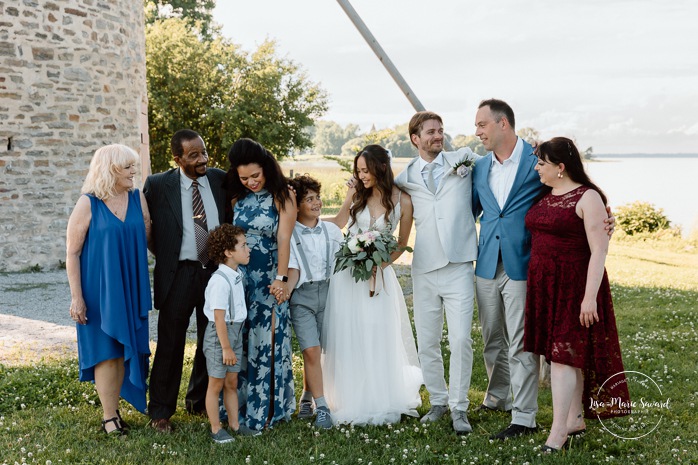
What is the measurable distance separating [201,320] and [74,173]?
8336 millimetres

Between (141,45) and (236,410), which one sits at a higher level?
(141,45)

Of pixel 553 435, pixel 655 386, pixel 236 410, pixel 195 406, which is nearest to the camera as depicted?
pixel 553 435

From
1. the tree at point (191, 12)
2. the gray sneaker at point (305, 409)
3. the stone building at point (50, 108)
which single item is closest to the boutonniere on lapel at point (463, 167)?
the gray sneaker at point (305, 409)

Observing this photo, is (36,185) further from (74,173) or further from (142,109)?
(142,109)

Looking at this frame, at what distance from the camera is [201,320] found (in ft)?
16.1

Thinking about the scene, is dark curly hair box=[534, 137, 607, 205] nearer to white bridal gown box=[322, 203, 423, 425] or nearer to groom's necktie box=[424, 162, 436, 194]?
groom's necktie box=[424, 162, 436, 194]

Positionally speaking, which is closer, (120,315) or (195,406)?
(120,315)

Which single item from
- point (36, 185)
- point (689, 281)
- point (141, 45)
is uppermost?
point (141, 45)

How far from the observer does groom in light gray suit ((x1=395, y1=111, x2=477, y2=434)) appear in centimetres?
486

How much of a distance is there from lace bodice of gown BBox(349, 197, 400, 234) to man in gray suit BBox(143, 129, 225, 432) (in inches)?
40.9

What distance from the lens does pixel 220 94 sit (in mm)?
25234

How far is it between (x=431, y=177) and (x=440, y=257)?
23.7 inches

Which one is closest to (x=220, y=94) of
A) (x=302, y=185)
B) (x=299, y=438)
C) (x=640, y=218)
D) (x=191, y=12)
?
(x=191, y=12)

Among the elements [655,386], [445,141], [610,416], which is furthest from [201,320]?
[655,386]
